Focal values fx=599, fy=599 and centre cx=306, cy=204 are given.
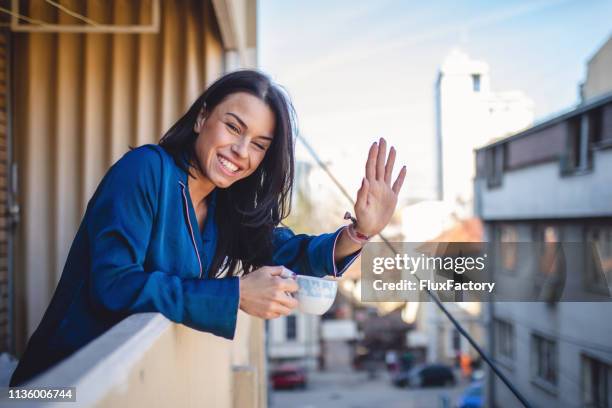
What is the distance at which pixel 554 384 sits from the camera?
15.1 m

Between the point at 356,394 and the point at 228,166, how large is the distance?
19566 mm

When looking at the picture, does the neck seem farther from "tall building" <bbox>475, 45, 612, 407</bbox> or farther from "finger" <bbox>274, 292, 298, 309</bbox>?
"tall building" <bbox>475, 45, 612, 407</bbox>

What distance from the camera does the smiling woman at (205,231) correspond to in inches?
42.0

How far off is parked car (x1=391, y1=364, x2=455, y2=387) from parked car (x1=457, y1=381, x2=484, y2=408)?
33.0 inches

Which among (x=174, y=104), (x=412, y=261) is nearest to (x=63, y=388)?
(x=412, y=261)

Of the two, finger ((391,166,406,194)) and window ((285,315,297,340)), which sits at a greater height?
finger ((391,166,406,194))

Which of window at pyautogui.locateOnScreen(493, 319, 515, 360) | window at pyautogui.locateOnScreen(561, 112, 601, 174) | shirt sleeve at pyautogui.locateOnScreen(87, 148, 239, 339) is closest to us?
shirt sleeve at pyautogui.locateOnScreen(87, 148, 239, 339)

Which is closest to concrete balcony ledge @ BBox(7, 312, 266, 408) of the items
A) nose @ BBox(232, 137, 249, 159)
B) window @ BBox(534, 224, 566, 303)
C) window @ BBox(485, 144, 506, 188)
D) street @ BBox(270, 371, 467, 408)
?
nose @ BBox(232, 137, 249, 159)

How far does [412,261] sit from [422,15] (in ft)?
50.0

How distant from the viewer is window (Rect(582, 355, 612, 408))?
12.7 metres

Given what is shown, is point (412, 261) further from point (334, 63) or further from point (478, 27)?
point (334, 63)

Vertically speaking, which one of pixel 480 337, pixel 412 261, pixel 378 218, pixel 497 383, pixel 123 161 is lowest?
pixel 497 383

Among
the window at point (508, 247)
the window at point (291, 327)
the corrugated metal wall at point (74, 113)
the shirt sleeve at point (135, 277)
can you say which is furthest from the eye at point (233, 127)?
the window at point (291, 327)

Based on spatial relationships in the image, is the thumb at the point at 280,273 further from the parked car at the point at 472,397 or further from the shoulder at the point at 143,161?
the parked car at the point at 472,397
